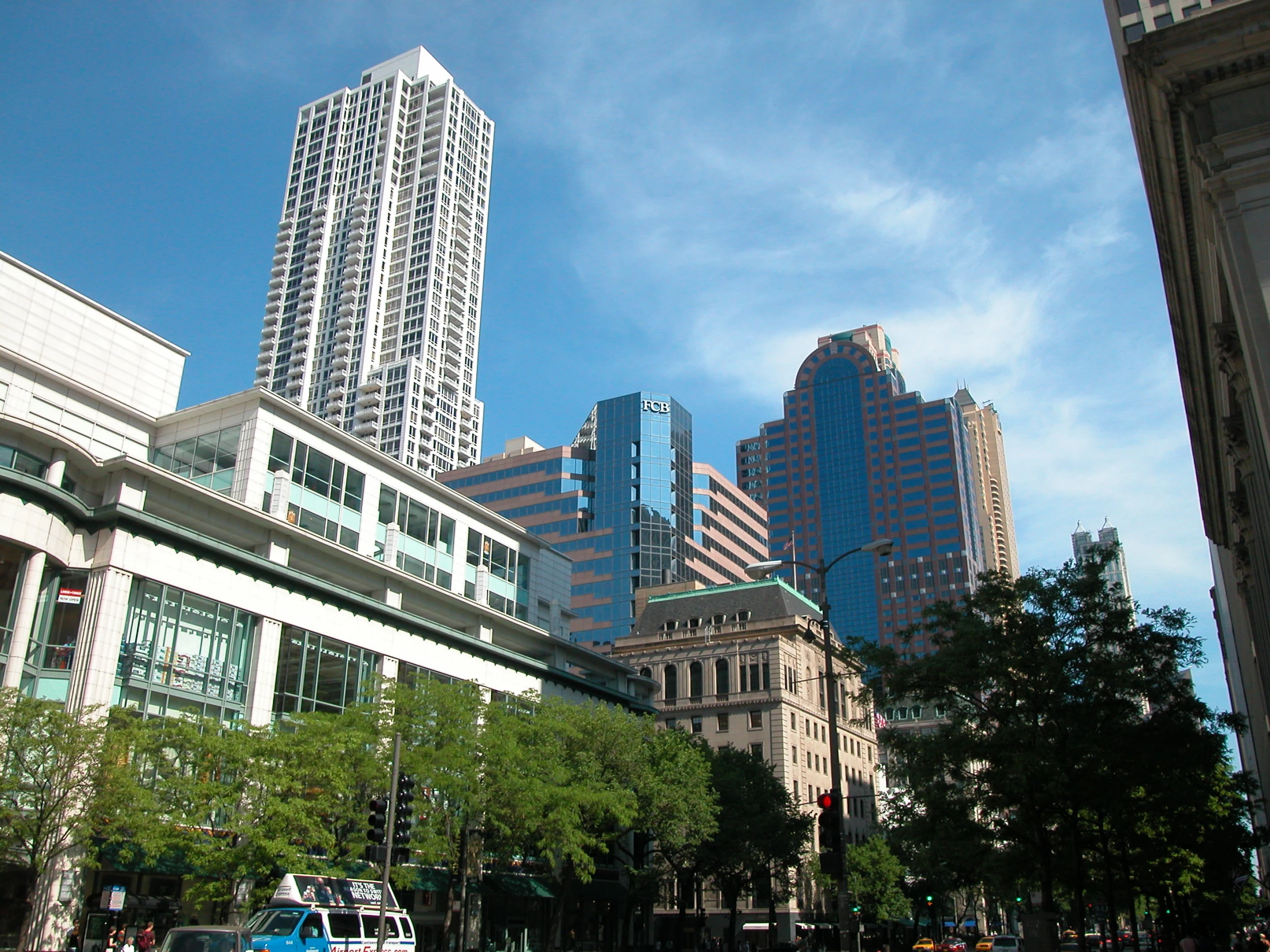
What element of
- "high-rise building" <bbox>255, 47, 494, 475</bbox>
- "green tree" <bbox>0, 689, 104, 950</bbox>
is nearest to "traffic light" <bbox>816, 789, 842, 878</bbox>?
"green tree" <bbox>0, 689, 104, 950</bbox>

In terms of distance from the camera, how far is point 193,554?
3825cm

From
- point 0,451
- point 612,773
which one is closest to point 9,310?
point 0,451

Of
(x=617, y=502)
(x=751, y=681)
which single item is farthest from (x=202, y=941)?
(x=617, y=502)

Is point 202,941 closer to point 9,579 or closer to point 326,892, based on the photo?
point 326,892

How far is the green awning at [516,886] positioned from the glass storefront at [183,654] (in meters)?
15.8

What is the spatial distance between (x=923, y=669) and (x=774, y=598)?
5309cm

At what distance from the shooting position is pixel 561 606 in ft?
219

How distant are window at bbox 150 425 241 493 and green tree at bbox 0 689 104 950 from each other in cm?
1617

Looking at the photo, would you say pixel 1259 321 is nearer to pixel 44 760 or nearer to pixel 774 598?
pixel 44 760

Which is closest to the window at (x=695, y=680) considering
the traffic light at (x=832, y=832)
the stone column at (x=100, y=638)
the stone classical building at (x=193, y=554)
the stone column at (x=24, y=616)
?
the stone classical building at (x=193, y=554)

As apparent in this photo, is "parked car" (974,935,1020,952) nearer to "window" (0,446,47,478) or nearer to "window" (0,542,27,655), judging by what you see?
"window" (0,542,27,655)

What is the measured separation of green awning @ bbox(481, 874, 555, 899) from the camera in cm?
4722

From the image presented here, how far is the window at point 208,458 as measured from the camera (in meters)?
44.1

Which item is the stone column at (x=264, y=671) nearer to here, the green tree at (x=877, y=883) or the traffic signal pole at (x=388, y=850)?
the traffic signal pole at (x=388, y=850)
